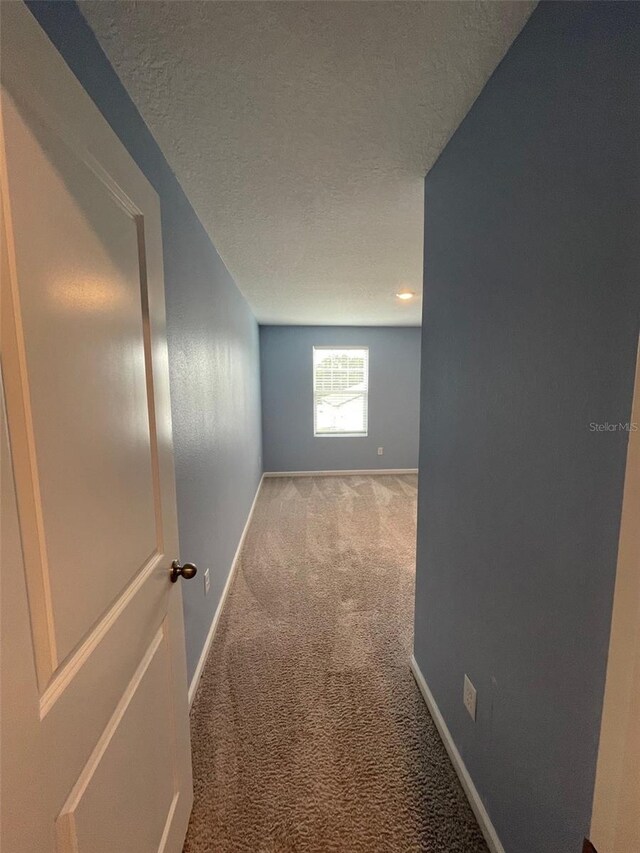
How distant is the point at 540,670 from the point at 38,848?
3.26 ft

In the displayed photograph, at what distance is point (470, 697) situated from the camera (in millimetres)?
1194

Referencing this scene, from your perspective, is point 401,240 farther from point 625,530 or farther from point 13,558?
point 13,558

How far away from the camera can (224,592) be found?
7.84ft

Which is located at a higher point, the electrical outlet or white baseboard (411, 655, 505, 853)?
the electrical outlet

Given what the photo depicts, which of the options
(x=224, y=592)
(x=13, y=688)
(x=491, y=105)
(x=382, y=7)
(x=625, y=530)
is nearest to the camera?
(x=13, y=688)

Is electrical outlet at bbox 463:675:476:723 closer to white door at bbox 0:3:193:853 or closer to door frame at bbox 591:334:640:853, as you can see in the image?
door frame at bbox 591:334:640:853

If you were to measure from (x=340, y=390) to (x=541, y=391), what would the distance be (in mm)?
4684

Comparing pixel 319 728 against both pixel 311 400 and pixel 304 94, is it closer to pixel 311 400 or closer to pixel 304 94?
pixel 304 94

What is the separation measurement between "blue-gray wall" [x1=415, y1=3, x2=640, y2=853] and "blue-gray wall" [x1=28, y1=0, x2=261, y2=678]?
3.46 feet

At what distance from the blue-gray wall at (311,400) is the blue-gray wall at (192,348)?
7.29ft

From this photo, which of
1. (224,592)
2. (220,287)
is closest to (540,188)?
(220,287)

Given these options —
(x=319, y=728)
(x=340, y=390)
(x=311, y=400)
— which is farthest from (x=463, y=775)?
(x=340, y=390)

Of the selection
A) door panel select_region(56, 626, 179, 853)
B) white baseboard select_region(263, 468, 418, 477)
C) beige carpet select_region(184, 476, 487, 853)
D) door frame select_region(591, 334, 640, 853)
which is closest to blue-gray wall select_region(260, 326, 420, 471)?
white baseboard select_region(263, 468, 418, 477)

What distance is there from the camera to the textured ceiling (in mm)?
841
